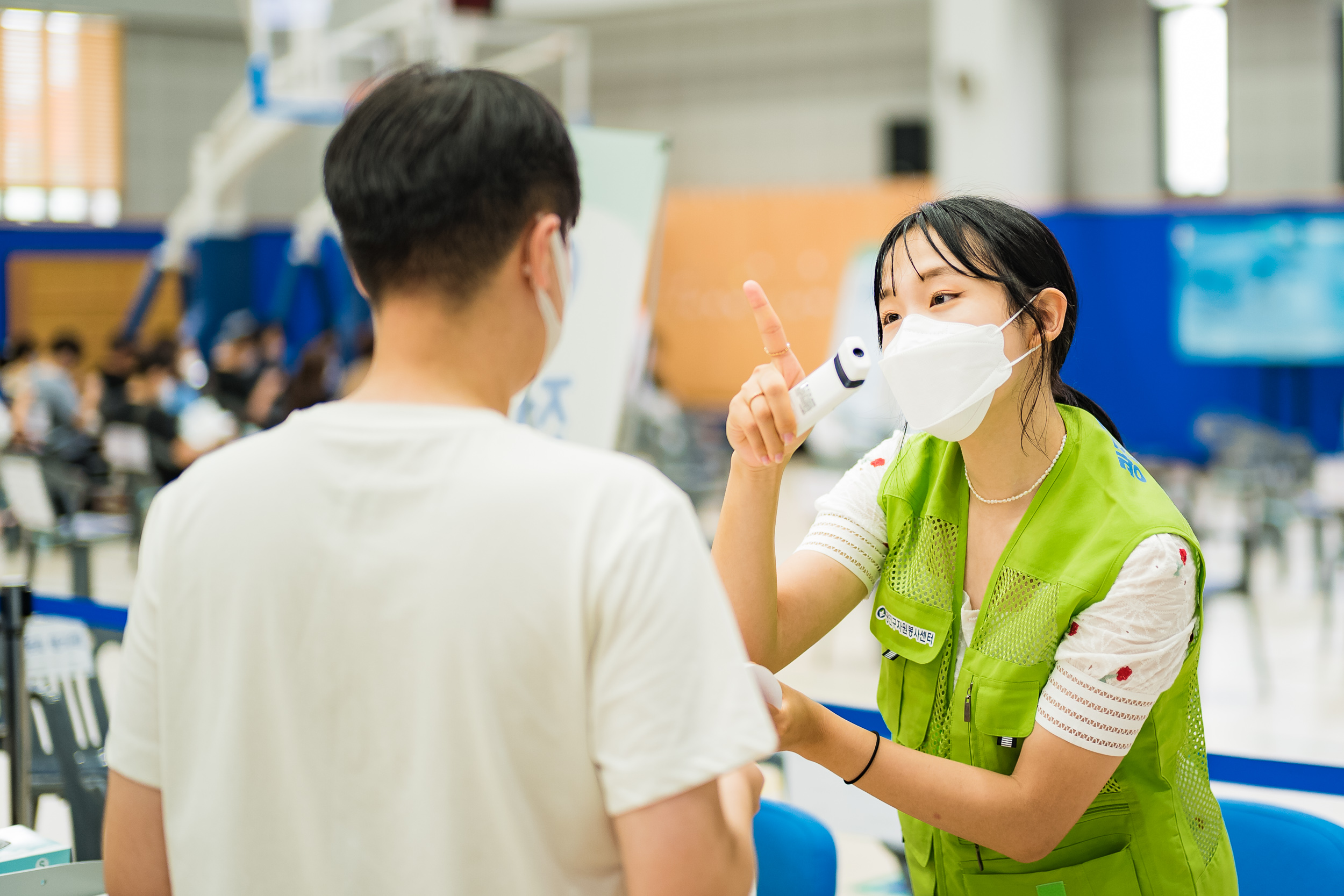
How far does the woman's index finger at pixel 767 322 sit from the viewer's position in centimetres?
142

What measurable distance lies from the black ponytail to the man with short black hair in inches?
23.7

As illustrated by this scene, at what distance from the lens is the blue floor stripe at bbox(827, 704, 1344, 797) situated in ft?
6.13

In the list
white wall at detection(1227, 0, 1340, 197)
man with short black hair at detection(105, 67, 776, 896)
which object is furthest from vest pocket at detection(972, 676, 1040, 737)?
white wall at detection(1227, 0, 1340, 197)

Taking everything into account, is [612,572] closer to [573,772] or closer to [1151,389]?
[573,772]

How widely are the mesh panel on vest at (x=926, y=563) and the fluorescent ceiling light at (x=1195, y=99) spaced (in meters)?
12.2

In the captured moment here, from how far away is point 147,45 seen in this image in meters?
15.0

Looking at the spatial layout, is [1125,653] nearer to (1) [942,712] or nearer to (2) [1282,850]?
(1) [942,712]

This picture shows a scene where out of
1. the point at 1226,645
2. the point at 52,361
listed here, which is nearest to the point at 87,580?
the point at 52,361

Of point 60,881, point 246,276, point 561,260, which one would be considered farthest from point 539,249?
point 246,276

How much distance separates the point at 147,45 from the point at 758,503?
52.0 feet

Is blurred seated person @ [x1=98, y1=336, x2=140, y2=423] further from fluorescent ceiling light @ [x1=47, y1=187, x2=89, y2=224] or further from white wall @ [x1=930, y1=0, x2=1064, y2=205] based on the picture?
white wall @ [x1=930, y1=0, x2=1064, y2=205]

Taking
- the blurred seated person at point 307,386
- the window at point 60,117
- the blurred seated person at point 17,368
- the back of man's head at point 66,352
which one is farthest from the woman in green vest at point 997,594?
the window at point 60,117

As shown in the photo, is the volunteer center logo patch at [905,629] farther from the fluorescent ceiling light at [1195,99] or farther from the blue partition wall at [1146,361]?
the fluorescent ceiling light at [1195,99]

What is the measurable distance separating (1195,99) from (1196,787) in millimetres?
12655
